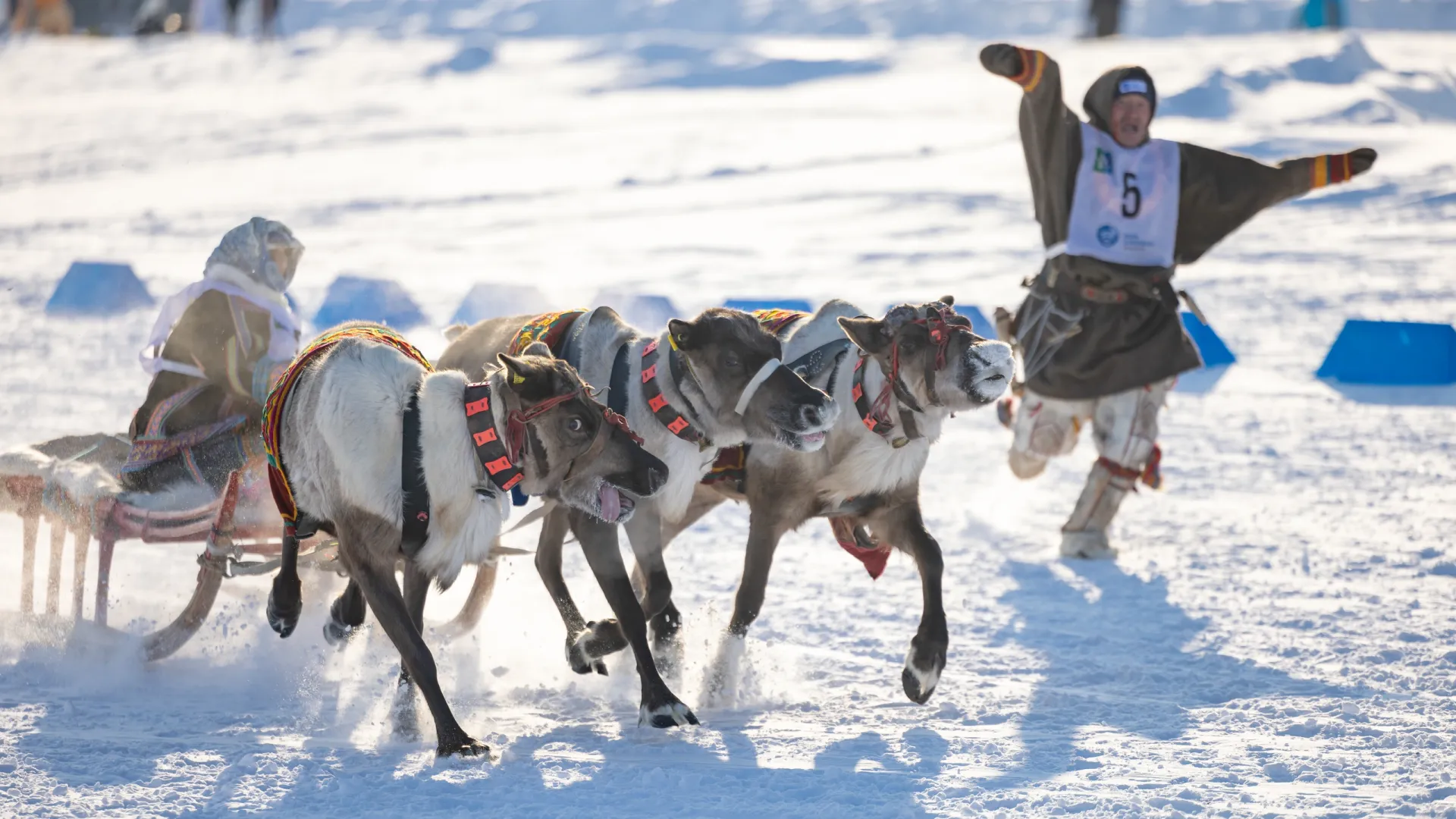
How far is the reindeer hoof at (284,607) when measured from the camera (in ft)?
17.5

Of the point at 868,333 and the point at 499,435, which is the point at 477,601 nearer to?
the point at 499,435

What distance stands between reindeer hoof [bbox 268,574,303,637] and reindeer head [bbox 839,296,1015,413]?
200 centimetres

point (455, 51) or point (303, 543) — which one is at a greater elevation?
point (455, 51)

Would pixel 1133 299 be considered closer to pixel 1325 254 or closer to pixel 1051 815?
pixel 1051 815

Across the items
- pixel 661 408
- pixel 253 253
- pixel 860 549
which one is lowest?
pixel 860 549

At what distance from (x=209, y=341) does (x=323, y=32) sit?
28422 mm

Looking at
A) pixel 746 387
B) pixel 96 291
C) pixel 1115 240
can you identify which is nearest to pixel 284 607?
pixel 746 387

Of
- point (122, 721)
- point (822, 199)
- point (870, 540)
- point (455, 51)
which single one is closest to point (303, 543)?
point (122, 721)

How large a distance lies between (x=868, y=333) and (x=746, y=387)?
472 mm

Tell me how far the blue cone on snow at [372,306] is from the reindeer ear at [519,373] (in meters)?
7.16

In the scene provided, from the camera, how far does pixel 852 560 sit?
24.0 feet

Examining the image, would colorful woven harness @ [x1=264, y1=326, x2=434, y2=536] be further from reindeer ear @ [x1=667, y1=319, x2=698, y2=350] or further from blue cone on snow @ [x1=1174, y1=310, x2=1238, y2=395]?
blue cone on snow @ [x1=1174, y1=310, x2=1238, y2=395]

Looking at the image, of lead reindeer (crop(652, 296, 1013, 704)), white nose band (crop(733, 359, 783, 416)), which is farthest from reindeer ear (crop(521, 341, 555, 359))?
lead reindeer (crop(652, 296, 1013, 704))

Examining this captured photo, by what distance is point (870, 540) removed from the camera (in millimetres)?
5852
